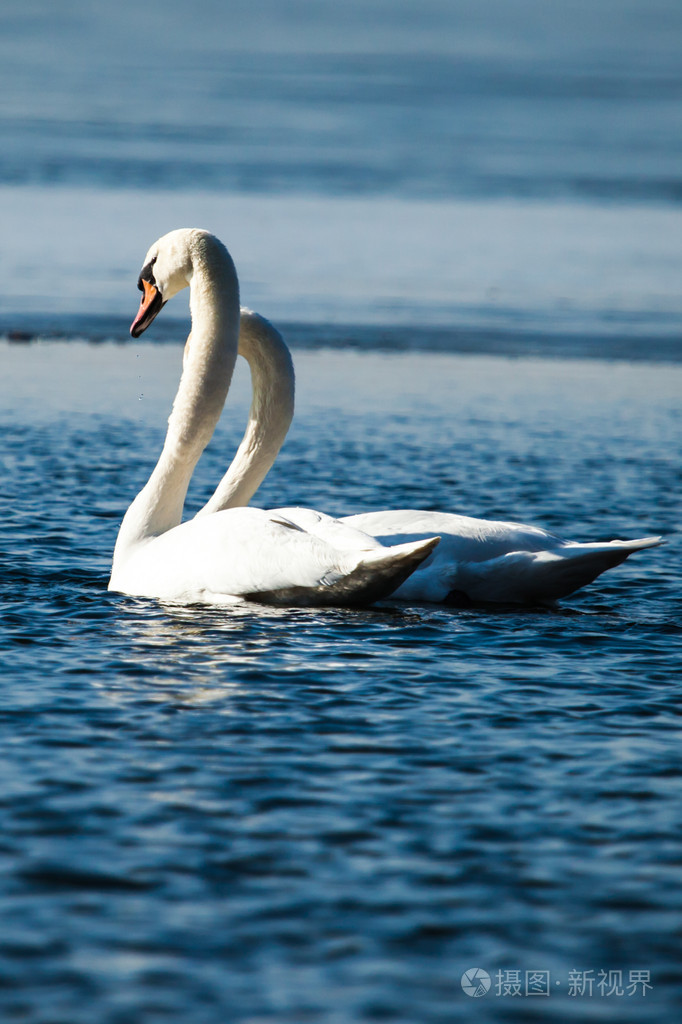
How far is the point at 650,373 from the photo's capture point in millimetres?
22156

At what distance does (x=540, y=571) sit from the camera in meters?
8.42

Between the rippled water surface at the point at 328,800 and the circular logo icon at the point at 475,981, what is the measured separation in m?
0.04

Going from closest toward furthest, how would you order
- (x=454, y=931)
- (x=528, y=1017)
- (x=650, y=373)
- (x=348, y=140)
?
(x=528, y=1017) < (x=454, y=931) < (x=650, y=373) < (x=348, y=140)

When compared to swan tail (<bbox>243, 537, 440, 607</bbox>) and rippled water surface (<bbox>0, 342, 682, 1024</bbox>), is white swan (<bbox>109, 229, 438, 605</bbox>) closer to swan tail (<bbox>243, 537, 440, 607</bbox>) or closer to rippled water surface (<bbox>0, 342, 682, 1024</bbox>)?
swan tail (<bbox>243, 537, 440, 607</bbox>)

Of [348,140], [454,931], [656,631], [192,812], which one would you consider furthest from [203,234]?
[348,140]

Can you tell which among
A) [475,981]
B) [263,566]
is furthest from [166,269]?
[475,981]

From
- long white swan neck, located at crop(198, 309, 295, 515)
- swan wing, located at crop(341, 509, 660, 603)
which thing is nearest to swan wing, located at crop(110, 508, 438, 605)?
swan wing, located at crop(341, 509, 660, 603)

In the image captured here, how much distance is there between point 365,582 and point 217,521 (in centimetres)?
105

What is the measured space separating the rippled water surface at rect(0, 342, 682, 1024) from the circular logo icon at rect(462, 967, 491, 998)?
41mm

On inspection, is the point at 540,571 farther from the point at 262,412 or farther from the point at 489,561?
the point at 262,412

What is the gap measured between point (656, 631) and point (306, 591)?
1.95 m

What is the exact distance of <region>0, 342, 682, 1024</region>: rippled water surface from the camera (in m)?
4.18

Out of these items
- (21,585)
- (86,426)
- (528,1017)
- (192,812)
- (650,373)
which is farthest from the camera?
(650,373)

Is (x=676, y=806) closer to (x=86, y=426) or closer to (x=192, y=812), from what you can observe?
(x=192, y=812)
